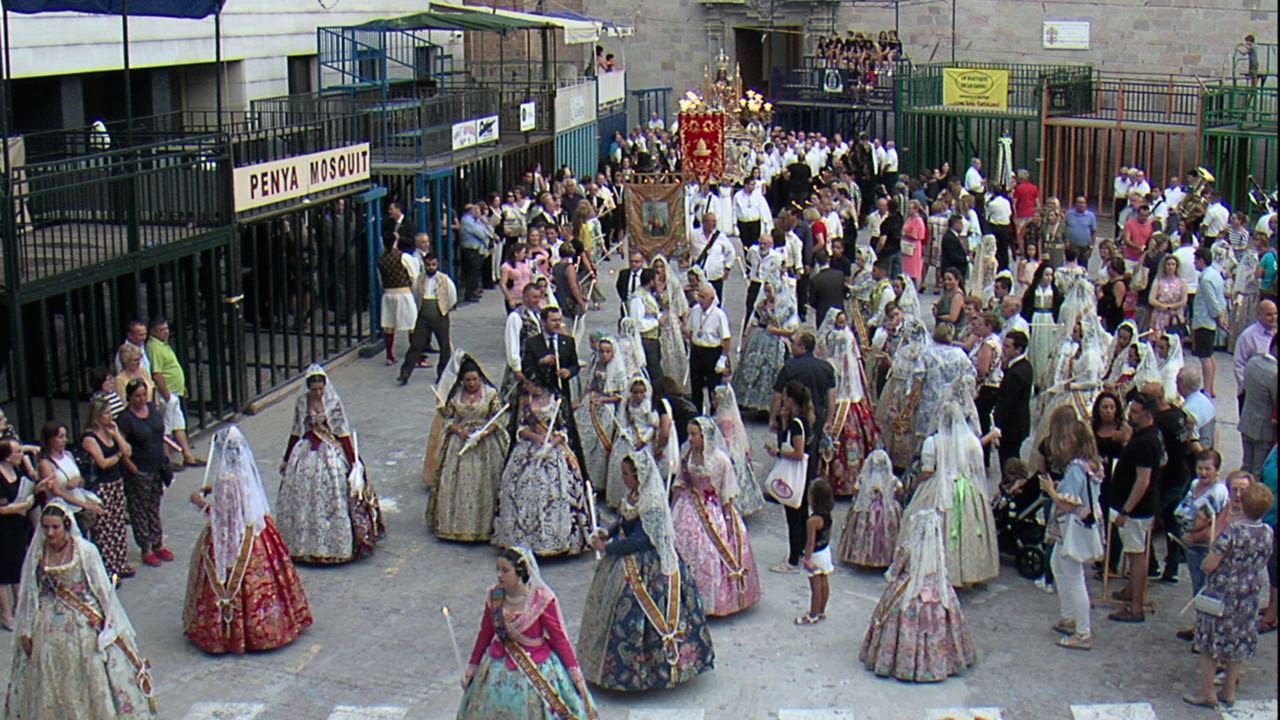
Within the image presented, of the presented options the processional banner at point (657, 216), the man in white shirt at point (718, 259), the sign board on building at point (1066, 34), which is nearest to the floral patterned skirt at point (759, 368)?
the man in white shirt at point (718, 259)

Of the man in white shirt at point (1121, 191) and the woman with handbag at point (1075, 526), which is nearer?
the woman with handbag at point (1075, 526)

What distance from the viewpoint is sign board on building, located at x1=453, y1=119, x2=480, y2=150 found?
23719 mm

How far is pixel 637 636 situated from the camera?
10016 millimetres

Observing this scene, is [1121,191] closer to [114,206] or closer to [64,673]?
[114,206]

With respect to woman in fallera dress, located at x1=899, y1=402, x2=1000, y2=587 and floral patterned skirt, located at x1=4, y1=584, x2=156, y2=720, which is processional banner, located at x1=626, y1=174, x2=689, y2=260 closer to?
woman in fallera dress, located at x1=899, y1=402, x2=1000, y2=587

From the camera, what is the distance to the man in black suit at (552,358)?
1395 centimetres

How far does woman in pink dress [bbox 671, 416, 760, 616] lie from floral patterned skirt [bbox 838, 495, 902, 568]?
3.92ft

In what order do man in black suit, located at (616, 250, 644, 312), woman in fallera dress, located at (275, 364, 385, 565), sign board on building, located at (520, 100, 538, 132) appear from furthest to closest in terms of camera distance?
sign board on building, located at (520, 100, 538, 132), man in black suit, located at (616, 250, 644, 312), woman in fallera dress, located at (275, 364, 385, 565)

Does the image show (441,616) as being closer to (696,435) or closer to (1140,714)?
(696,435)

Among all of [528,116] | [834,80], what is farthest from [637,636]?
[834,80]

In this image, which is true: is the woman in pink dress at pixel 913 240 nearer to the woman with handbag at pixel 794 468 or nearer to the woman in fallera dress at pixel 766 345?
the woman in fallera dress at pixel 766 345

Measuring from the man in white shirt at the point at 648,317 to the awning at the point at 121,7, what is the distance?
16.6ft

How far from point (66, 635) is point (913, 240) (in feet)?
49.5

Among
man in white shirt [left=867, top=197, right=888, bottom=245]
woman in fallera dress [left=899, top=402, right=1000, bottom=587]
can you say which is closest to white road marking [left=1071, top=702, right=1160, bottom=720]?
woman in fallera dress [left=899, top=402, right=1000, bottom=587]
